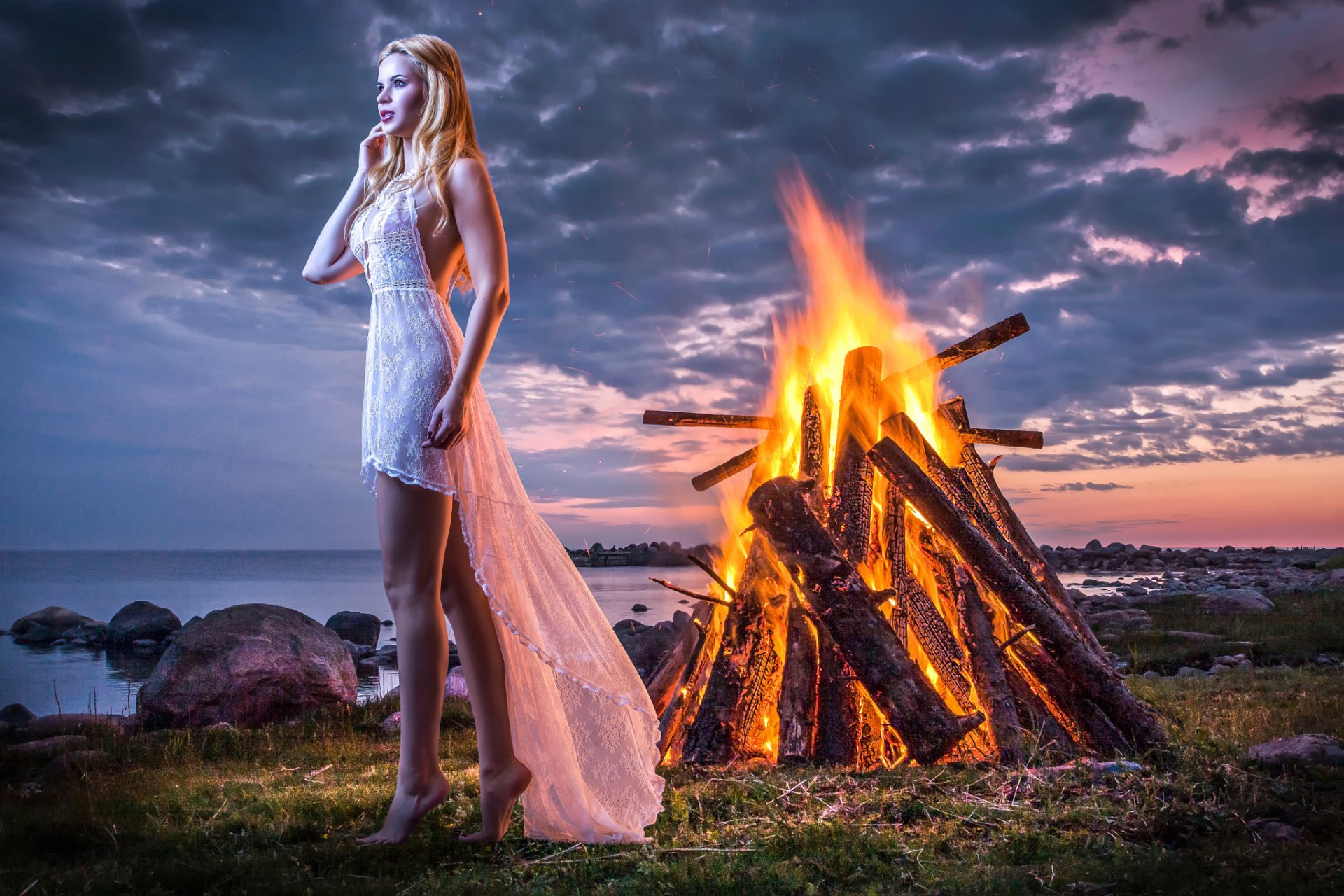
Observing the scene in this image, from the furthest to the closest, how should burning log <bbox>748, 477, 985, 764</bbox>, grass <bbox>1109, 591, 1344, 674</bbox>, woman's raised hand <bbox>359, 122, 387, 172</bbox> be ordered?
grass <bbox>1109, 591, 1344, 674</bbox>, burning log <bbox>748, 477, 985, 764</bbox>, woman's raised hand <bbox>359, 122, 387, 172</bbox>

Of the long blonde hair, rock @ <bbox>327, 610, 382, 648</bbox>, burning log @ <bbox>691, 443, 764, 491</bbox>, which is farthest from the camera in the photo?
rock @ <bbox>327, 610, 382, 648</bbox>

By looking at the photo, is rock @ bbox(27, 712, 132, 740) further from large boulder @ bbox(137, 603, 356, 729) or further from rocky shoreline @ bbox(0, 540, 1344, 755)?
large boulder @ bbox(137, 603, 356, 729)

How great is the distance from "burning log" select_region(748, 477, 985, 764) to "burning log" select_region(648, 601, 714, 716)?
49.9 inches

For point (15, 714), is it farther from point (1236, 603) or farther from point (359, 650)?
point (1236, 603)

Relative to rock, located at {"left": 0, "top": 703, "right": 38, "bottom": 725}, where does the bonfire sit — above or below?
above

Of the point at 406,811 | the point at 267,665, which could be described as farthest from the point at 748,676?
the point at 267,665

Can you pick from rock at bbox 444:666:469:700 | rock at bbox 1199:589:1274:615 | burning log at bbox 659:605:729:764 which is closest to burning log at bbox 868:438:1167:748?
burning log at bbox 659:605:729:764

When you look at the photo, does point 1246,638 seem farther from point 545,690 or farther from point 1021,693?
point 545,690

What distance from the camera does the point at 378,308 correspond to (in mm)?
3387

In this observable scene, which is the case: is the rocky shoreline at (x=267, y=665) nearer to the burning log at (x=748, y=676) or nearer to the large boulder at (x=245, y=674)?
the large boulder at (x=245, y=674)

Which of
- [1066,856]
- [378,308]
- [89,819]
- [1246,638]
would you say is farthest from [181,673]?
[1246,638]

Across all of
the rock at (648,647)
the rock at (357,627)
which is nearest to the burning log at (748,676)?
the rock at (648,647)

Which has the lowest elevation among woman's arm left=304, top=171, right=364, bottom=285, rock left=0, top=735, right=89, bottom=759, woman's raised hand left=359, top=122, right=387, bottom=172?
rock left=0, top=735, right=89, bottom=759

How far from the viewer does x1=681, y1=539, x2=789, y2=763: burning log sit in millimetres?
4871
